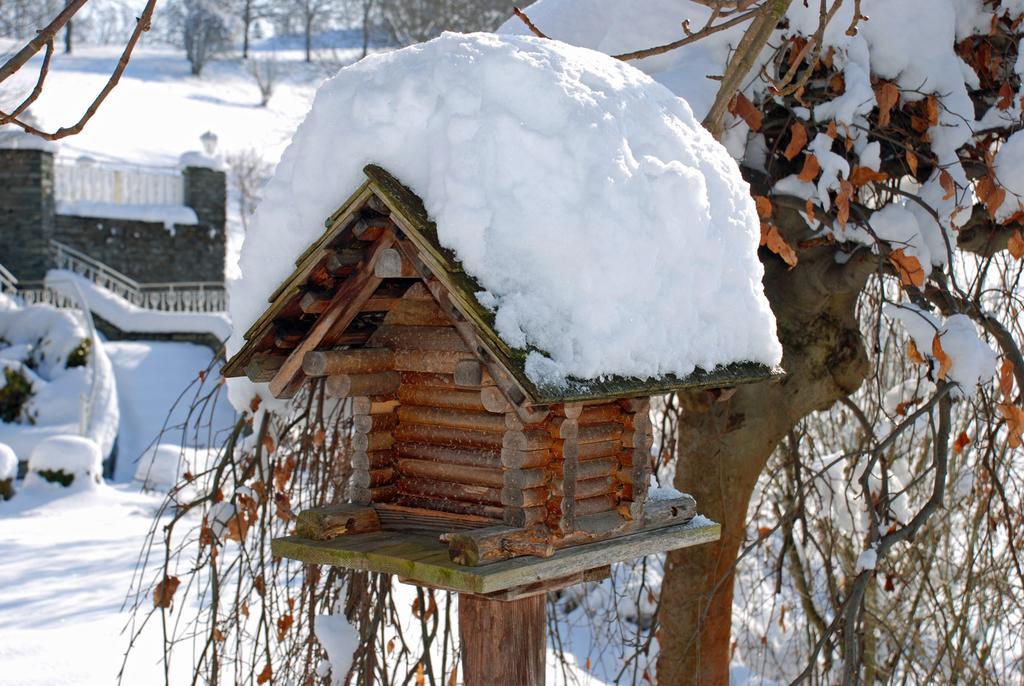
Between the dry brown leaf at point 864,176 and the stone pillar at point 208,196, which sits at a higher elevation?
the stone pillar at point 208,196

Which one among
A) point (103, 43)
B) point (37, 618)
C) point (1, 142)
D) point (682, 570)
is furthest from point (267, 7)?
point (682, 570)

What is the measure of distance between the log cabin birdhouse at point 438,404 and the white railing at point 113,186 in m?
20.3

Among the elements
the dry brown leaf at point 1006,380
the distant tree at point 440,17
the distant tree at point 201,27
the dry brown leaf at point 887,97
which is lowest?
the dry brown leaf at point 1006,380

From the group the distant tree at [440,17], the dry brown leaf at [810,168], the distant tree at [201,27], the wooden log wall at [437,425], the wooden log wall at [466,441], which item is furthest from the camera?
the distant tree at [201,27]

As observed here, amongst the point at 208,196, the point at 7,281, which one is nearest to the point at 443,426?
the point at 7,281

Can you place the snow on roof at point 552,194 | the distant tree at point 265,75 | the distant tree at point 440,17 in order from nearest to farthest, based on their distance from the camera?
the snow on roof at point 552,194 < the distant tree at point 440,17 < the distant tree at point 265,75

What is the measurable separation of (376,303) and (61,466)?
35.3 ft

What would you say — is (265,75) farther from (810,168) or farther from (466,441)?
(466,441)

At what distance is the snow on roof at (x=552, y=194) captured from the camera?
2.19 m

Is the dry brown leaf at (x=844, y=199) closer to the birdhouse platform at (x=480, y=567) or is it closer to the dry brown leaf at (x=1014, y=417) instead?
the dry brown leaf at (x=1014, y=417)

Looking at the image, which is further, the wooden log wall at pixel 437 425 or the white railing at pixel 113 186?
the white railing at pixel 113 186

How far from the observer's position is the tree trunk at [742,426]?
4.14 m

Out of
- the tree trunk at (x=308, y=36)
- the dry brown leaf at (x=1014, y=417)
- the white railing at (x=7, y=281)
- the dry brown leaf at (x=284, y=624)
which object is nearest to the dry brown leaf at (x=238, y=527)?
the dry brown leaf at (x=284, y=624)

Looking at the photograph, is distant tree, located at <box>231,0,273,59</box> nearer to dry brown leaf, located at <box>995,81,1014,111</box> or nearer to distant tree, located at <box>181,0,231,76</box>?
distant tree, located at <box>181,0,231,76</box>
